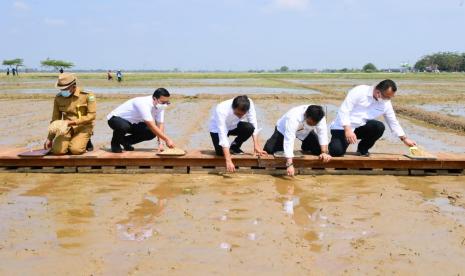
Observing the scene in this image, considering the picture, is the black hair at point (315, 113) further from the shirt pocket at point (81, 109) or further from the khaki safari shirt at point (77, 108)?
the shirt pocket at point (81, 109)

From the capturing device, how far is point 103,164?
6395 millimetres

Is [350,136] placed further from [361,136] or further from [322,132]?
[361,136]

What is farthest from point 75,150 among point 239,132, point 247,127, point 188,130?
point 188,130

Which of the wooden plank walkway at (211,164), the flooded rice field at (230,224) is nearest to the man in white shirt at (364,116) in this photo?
the wooden plank walkway at (211,164)

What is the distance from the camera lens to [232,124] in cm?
642

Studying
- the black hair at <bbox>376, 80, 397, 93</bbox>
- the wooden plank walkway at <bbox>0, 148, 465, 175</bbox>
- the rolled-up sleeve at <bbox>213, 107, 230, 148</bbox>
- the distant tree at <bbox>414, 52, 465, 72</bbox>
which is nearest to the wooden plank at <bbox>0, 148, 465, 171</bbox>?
the wooden plank walkway at <bbox>0, 148, 465, 175</bbox>

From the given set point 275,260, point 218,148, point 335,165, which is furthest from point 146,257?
point 335,165

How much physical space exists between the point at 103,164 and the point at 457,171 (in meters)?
4.65

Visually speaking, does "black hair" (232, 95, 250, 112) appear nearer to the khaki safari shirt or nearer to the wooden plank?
the wooden plank

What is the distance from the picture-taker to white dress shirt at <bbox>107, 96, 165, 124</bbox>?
247 inches

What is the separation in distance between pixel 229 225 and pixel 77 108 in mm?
3253

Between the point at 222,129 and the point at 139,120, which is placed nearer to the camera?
the point at 222,129

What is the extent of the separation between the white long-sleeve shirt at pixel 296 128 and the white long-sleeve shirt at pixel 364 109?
50cm

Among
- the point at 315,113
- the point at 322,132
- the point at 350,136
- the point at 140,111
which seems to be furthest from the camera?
the point at 140,111
